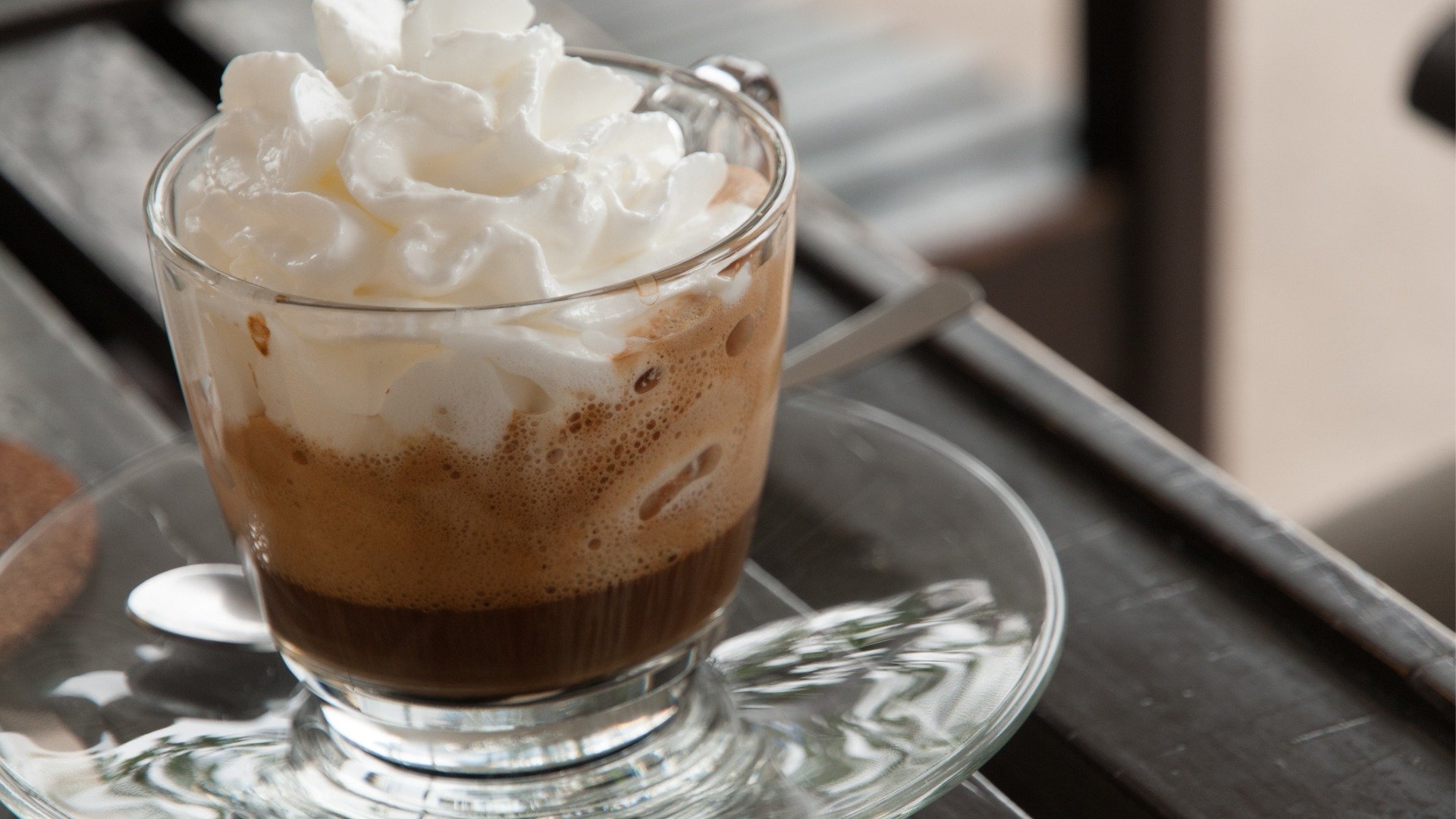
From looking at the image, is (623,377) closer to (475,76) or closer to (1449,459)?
(475,76)

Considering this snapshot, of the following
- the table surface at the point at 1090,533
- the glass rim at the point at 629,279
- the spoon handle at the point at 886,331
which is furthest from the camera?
the spoon handle at the point at 886,331

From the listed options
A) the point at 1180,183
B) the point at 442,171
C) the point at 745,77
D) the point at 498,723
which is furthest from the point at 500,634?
the point at 1180,183

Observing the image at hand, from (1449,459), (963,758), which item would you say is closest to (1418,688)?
(963,758)

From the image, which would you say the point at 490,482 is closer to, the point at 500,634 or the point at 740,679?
the point at 500,634

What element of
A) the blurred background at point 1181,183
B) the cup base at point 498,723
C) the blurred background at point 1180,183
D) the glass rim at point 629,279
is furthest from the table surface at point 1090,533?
the blurred background at point 1181,183

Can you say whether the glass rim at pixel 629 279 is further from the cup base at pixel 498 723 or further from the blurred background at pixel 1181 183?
the blurred background at pixel 1181 183

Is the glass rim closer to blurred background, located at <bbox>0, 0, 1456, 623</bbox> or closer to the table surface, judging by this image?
the table surface
